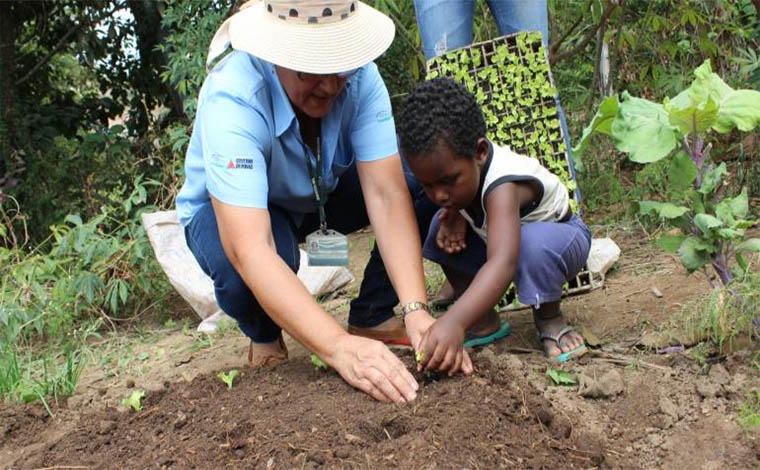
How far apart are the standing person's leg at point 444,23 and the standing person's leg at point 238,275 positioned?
108 cm

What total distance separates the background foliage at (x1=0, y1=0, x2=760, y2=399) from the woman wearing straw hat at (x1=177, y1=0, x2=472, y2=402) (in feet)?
2.90

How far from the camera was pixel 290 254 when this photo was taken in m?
2.99

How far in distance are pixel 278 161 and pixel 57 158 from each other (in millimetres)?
4303

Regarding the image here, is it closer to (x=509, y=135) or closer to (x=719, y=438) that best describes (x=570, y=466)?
(x=719, y=438)

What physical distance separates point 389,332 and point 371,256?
302mm

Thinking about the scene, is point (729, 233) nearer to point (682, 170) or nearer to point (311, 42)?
point (682, 170)

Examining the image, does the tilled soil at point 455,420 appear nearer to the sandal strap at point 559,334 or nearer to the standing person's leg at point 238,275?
the sandal strap at point 559,334

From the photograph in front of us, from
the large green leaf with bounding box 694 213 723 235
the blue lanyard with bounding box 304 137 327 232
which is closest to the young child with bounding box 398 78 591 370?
the blue lanyard with bounding box 304 137 327 232

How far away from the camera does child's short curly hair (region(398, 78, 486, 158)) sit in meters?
2.56

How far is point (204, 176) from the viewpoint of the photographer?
2881mm

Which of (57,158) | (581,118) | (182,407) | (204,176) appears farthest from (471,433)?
(57,158)

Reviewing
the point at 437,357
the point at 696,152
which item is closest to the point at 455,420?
the point at 437,357

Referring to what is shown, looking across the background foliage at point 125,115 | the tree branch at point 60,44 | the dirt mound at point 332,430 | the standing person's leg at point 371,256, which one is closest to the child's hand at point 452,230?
the standing person's leg at point 371,256

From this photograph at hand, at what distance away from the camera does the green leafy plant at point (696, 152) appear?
2.55m
